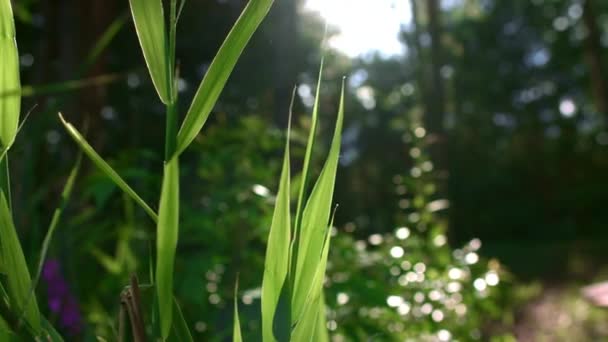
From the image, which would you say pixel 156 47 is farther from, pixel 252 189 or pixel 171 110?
pixel 252 189

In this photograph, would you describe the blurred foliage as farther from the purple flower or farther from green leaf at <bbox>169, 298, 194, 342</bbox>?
green leaf at <bbox>169, 298, 194, 342</bbox>

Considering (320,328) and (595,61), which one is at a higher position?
(595,61)

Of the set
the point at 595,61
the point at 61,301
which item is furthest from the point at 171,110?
the point at 595,61

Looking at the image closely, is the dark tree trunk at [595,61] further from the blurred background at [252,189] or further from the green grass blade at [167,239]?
the green grass blade at [167,239]

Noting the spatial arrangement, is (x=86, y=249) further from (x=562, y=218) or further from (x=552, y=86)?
(x=552, y=86)

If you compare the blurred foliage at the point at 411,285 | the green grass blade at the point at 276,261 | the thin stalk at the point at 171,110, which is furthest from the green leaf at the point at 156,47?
the blurred foliage at the point at 411,285
